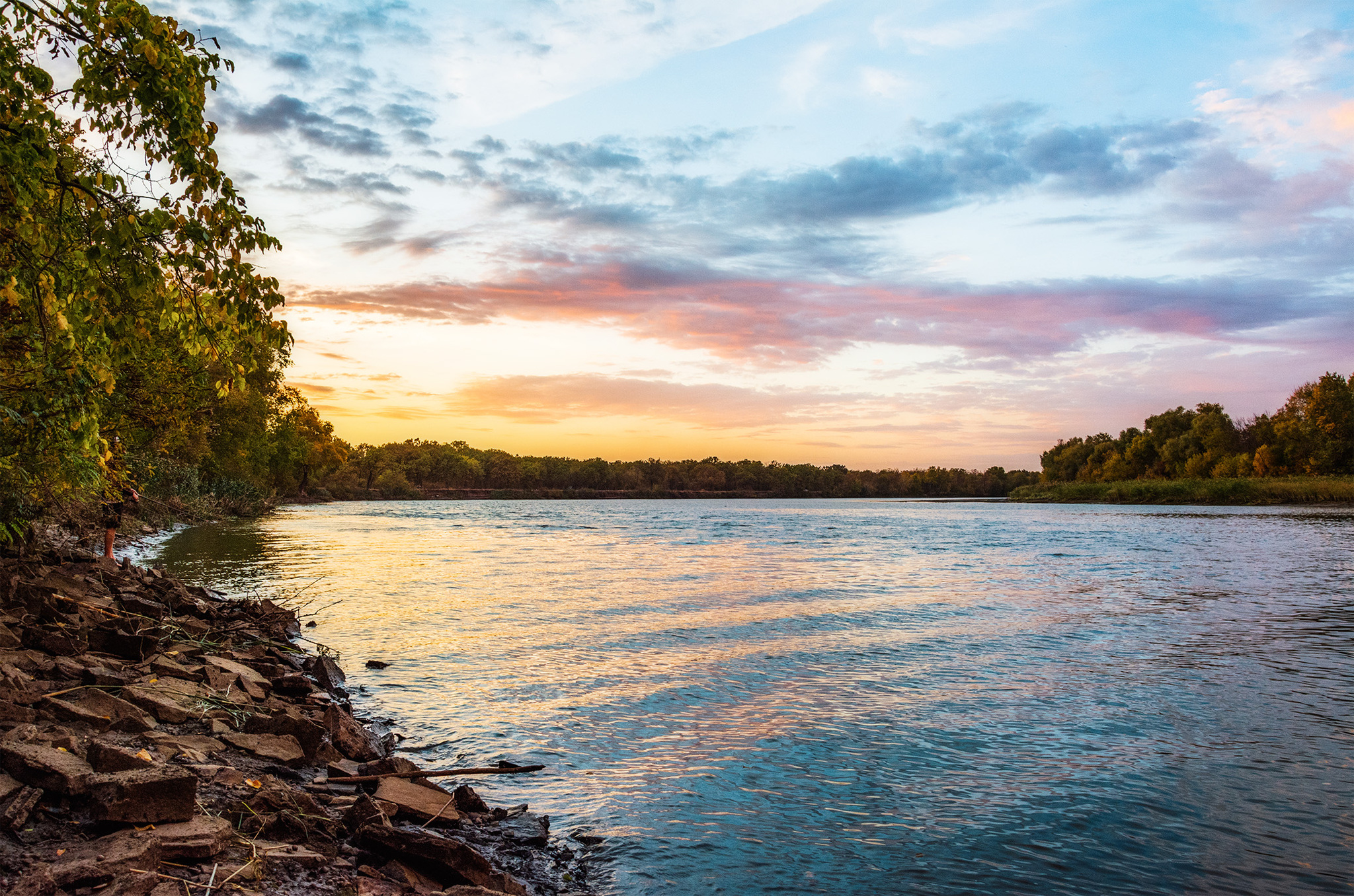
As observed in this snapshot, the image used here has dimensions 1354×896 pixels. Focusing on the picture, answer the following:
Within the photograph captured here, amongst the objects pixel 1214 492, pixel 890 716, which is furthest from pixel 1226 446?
pixel 890 716

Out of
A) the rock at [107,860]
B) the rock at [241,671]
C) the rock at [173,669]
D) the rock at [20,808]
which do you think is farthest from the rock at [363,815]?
the rock at [241,671]

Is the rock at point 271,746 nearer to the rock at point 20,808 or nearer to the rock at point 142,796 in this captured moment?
the rock at point 142,796

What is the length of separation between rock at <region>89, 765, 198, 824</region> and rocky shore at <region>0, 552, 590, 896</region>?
0.03 ft

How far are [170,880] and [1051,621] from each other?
1954 cm

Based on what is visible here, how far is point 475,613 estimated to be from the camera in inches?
824

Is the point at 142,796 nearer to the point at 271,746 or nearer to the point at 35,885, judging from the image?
the point at 35,885

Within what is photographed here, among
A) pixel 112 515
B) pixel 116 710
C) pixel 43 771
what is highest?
pixel 112 515

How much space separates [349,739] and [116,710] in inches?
92.8

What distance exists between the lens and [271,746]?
8.13 meters

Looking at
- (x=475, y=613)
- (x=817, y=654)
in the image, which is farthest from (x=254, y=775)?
(x=475, y=613)

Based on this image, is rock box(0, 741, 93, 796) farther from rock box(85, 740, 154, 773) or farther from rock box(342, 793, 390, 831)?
rock box(342, 793, 390, 831)

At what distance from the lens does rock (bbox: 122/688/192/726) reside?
8.13 metres

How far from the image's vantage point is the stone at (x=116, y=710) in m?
7.25

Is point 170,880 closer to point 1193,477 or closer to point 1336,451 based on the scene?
point 1336,451
